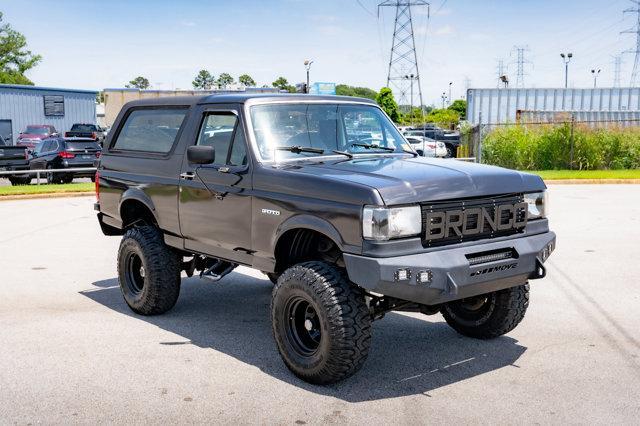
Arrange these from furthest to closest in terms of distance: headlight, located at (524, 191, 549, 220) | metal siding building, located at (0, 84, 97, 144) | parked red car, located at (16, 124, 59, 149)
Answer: metal siding building, located at (0, 84, 97, 144) < parked red car, located at (16, 124, 59, 149) < headlight, located at (524, 191, 549, 220)

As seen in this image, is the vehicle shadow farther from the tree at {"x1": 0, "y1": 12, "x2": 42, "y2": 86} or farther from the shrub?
the tree at {"x1": 0, "y1": 12, "x2": 42, "y2": 86}

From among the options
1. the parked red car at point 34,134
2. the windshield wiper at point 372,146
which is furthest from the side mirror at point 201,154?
the parked red car at point 34,134

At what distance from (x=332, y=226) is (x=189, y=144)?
7.19 ft

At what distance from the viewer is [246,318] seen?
289 inches

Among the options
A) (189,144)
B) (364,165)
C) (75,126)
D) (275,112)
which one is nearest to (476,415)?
(364,165)

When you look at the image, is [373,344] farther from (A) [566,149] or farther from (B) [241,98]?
(A) [566,149]

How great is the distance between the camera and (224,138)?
21.0 ft

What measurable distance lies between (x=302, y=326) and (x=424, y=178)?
1.44 metres

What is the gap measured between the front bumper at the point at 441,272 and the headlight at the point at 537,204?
468 mm

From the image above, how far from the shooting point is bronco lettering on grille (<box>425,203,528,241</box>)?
509 cm

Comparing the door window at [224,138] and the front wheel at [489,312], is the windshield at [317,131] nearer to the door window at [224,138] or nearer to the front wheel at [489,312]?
the door window at [224,138]

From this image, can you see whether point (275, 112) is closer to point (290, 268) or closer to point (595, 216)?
point (290, 268)

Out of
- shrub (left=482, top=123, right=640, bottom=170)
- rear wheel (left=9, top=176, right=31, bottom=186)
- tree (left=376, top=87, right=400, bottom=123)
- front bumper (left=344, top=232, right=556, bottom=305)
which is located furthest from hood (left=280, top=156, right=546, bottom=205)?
tree (left=376, top=87, right=400, bottom=123)

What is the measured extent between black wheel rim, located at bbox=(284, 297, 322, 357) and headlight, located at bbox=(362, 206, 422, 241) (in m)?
0.84
